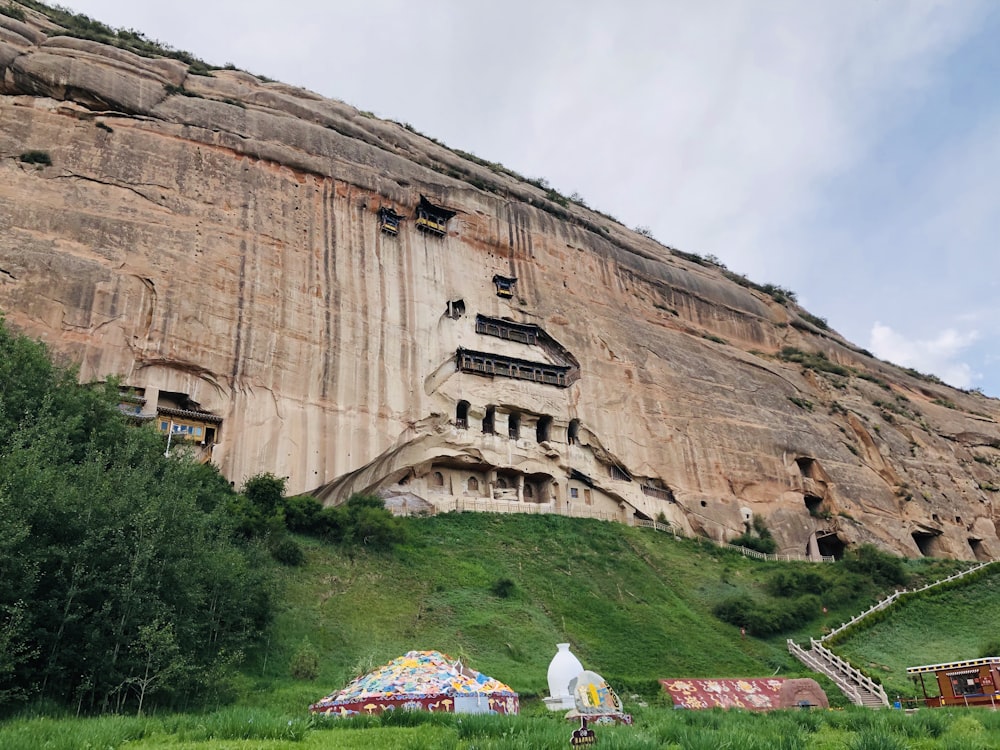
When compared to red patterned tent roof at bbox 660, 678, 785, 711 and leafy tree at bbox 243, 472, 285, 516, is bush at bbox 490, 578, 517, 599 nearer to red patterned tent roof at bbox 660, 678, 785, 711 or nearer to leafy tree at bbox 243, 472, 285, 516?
red patterned tent roof at bbox 660, 678, 785, 711

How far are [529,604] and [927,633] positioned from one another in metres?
15.2

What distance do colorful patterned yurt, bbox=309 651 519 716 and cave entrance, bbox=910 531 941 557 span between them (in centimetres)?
3897

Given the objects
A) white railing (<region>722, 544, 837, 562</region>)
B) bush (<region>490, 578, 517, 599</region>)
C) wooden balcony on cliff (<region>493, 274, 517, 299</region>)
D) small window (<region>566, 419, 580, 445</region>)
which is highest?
wooden balcony on cliff (<region>493, 274, 517, 299</region>)

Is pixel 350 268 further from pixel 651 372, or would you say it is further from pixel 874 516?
pixel 874 516

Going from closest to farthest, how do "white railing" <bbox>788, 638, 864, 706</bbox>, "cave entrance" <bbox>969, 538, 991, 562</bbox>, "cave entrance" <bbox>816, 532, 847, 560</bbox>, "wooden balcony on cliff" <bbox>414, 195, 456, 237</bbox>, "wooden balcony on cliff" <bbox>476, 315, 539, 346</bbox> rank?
"white railing" <bbox>788, 638, 864, 706</bbox>
"wooden balcony on cliff" <bbox>414, 195, 456, 237</bbox>
"wooden balcony on cliff" <bbox>476, 315, 539, 346</bbox>
"cave entrance" <bbox>816, 532, 847, 560</bbox>
"cave entrance" <bbox>969, 538, 991, 562</bbox>

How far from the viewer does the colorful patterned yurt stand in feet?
39.2

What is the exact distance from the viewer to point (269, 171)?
105 ft

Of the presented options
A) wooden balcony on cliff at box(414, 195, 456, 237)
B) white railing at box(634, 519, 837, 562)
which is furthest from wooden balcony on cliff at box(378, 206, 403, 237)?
white railing at box(634, 519, 837, 562)

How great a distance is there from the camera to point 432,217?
36.8 metres

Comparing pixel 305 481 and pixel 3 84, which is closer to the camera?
pixel 305 481

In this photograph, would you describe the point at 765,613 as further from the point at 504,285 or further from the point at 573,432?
the point at 504,285

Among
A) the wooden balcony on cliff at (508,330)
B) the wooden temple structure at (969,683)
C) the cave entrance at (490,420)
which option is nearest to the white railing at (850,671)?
the wooden temple structure at (969,683)

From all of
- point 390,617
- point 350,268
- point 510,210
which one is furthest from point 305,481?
point 510,210

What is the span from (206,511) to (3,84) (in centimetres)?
2119
